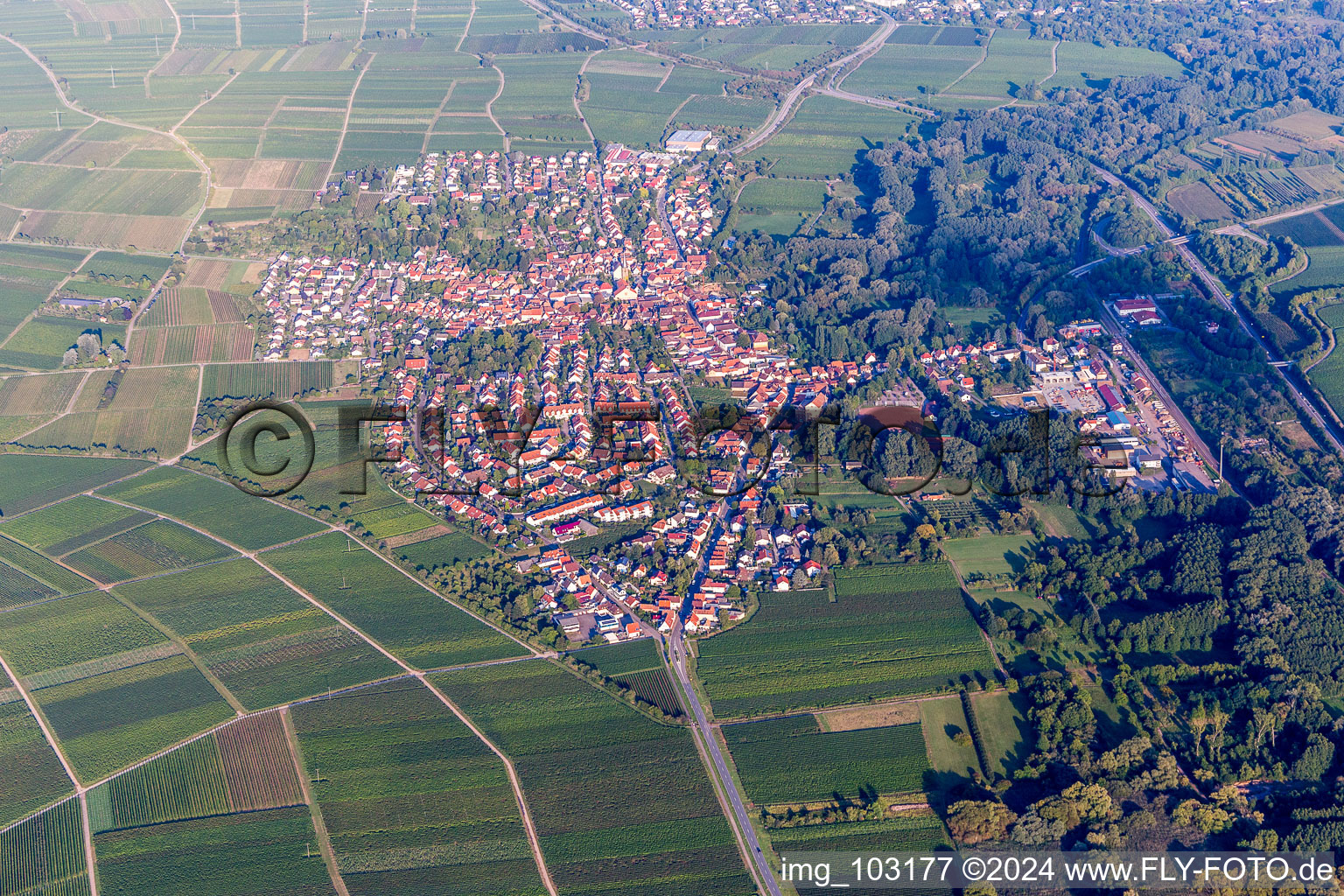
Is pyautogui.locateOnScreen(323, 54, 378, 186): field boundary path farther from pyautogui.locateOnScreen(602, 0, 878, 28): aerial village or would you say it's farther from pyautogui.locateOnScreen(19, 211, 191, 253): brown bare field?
pyautogui.locateOnScreen(602, 0, 878, 28): aerial village

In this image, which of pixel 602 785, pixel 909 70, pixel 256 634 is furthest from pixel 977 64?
pixel 602 785

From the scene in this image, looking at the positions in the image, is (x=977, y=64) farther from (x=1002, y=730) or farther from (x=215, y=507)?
(x=1002, y=730)

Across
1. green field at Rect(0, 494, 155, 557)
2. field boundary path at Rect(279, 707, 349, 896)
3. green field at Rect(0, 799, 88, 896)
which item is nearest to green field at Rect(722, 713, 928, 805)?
field boundary path at Rect(279, 707, 349, 896)

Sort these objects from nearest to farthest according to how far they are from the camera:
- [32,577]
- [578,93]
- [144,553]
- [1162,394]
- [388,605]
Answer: [388,605] < [32,577] < [144,553] < [1162,394] < [578,93]

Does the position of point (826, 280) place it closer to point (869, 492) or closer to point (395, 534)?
point (869, 492)

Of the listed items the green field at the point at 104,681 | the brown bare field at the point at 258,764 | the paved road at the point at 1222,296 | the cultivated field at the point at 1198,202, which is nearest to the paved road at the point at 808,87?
the paved road at the point at 1222,296
